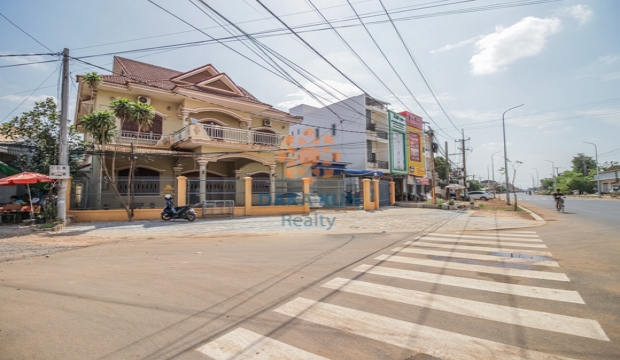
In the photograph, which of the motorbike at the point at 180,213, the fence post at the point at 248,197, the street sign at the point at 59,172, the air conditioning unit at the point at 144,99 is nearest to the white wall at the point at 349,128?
the fence post at the point at 248,197

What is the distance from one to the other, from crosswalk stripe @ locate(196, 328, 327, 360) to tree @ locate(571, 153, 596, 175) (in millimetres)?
85912

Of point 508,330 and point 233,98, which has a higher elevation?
point 233,98

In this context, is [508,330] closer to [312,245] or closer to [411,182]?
[312,245]

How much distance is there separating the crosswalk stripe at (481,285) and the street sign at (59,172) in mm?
11779

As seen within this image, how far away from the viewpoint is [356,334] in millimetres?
3043

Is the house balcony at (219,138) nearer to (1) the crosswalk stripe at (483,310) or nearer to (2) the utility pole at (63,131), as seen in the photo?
(2) the utility pole at (63,131)

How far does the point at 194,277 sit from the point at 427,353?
3895 millimetres

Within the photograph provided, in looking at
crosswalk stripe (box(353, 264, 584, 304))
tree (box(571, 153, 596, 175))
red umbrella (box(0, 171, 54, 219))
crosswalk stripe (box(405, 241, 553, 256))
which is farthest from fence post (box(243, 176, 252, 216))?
tree (box(571, 153, 596, 175))

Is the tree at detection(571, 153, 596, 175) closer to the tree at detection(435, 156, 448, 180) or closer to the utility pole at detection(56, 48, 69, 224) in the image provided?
the tree at detection(435, 156, 448, 180)

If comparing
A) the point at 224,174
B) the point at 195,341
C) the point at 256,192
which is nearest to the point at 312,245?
the point at 195,341

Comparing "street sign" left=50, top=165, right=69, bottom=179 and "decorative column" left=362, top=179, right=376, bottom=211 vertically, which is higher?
"street sign" left=50, top=165, right=69, bottom=179

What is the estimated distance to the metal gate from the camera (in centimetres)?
2327

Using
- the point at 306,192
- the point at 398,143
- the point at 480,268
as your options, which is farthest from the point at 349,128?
the point at 480,268

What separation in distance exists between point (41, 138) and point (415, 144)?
34297 millimetres
